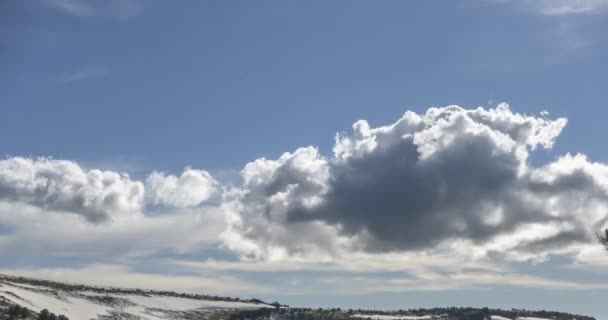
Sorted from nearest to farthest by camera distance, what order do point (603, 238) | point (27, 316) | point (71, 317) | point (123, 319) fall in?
1. point (603, 238)
2. point (27, 316)
3. point (71, 317)
4. point (123, 319)

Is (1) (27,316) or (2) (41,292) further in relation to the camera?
(2) (41,292)

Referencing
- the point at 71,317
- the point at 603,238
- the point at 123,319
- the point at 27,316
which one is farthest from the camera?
the point at 123,319

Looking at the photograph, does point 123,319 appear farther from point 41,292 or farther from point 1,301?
point 1,301

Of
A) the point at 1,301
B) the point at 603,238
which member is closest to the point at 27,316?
the point at 1,301

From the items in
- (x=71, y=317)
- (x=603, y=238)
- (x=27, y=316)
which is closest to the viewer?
(x=603, y=238)

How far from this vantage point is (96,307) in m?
198

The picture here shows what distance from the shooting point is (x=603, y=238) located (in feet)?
171

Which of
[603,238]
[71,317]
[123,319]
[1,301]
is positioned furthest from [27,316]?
[603,238]

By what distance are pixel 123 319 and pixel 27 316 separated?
54.7m

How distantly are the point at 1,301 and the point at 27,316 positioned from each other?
960 cm

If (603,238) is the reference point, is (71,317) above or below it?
below

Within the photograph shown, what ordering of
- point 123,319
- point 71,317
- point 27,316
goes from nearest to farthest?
point 27,316 → point 71,317 → point 123,319

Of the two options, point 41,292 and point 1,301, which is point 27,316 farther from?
point 41,292

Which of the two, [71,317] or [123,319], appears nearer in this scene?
[71,317]
